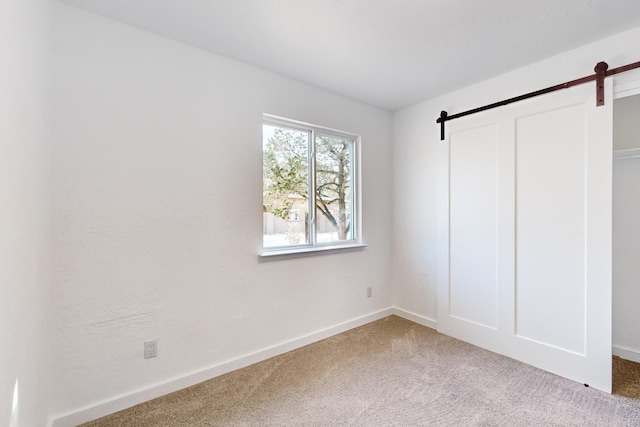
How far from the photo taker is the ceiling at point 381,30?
5.46 feet

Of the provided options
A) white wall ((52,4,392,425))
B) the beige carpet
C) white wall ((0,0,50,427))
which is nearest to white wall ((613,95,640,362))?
the beige carpet

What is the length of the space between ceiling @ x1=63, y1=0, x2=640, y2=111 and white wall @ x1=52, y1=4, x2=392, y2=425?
0.69 feet

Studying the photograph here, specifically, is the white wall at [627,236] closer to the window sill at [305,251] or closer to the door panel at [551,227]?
the door panel at [551,227]

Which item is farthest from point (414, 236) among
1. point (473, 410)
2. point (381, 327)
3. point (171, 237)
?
point (171, 237)

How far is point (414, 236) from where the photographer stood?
3.24 meters

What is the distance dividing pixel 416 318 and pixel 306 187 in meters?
1.94

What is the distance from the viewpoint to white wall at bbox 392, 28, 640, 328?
2594 mm

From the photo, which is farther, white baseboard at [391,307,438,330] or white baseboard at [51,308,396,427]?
white baseboard at [391,307,438,330]

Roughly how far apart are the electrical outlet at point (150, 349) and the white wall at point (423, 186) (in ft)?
8.38

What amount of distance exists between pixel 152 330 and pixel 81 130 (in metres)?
1.32

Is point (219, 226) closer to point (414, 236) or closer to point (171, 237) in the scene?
point (171, 237)

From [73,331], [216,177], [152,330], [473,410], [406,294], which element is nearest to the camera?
[73,331]

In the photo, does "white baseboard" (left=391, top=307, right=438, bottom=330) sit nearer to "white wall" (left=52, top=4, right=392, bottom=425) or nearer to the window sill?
the window sill

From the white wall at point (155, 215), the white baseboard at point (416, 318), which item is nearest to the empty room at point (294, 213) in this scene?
the white wall at point (155, 215)
